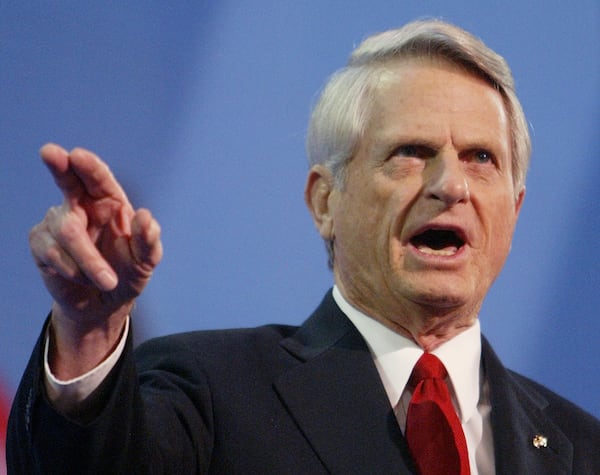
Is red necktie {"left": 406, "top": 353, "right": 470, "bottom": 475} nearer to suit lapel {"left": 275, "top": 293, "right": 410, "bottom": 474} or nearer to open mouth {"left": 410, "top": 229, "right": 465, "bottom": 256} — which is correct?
suit lapel {"left": 275, "top": 293, "right": 410, "bottom": 474}

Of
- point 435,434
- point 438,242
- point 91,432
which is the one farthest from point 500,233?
point 91,432

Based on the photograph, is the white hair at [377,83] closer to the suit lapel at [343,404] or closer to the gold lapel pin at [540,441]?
the suit lapel at [343,404]

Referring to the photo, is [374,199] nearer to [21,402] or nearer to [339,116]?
[339,116]

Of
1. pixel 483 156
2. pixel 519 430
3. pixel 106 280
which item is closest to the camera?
pixel 106 280

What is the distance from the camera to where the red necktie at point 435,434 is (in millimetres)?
1519

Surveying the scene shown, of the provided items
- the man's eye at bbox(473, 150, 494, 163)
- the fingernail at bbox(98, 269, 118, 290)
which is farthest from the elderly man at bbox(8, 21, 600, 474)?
the fingernail at bbox(98, 269, 118, 290)

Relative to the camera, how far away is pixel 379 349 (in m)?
1.67

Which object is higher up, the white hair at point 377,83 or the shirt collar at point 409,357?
the white hair at point 377,83

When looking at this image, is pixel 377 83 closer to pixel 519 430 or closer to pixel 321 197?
pixel 321 197

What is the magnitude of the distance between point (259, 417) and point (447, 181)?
0.45 meters

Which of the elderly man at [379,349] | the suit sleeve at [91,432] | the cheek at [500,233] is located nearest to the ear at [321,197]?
the elderly man at [379,349]

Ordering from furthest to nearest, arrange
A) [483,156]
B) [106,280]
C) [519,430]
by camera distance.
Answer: [483,156], [519,430], [106,280]

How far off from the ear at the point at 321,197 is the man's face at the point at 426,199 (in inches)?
1.7

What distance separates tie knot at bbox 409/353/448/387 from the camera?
5.34 feet
